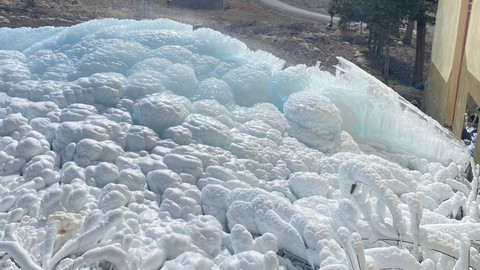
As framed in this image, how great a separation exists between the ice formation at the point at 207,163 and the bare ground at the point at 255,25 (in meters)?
10.0

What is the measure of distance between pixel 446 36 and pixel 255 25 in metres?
8.93

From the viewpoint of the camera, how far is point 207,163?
10.2 feet

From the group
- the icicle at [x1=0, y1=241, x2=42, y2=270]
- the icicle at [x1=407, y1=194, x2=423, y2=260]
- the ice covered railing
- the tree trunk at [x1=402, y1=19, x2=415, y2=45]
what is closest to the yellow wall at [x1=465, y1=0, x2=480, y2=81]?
the ice covered railing

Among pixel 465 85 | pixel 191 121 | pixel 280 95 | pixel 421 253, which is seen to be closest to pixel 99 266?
pixel 191 121

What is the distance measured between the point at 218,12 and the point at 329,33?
13.0 feet

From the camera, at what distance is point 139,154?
3.10m

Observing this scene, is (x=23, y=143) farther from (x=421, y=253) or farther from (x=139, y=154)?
(x=421, y=253)

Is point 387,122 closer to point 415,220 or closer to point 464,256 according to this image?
point 415,220

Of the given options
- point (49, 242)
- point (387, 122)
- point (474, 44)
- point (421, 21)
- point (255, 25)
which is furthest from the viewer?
point (255, 25)

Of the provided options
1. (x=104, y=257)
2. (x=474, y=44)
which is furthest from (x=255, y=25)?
(x=104, y=257)

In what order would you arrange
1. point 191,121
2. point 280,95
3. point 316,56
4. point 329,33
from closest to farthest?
point 191,121 < point 280,95 < point 316,56 < point 329,33

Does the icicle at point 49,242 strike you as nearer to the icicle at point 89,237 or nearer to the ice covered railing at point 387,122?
the icicle at point 89,237

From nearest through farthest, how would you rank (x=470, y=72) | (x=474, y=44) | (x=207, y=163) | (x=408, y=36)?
(x=207, y=163), (x=474, y=44), (x=470, y=72), (x=408, y=36)

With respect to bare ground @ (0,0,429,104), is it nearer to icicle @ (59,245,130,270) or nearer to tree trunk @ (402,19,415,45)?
tree trunk @ (402,19,415,45)
